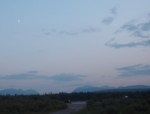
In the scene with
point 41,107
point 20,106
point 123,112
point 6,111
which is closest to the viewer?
point 123,112

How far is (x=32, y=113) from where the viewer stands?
166 ft

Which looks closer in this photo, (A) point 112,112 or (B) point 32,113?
(A) point 112,112

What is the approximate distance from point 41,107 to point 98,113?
1991cm

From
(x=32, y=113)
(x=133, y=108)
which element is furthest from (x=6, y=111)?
(x=133, y=108)

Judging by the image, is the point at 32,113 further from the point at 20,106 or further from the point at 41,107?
the point at 41,107

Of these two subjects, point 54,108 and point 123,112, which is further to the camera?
point 54,108

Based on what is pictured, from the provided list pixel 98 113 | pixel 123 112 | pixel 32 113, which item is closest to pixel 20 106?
pixel 32 113

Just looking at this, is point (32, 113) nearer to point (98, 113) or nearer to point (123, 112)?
point (98, 113)

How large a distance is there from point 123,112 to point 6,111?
16.4 m

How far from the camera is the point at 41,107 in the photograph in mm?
60875

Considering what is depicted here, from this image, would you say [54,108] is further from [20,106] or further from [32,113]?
[32,113]

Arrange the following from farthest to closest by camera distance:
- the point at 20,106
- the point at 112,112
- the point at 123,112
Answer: the point at 20,106
the point at 112,112
the point at 123,112

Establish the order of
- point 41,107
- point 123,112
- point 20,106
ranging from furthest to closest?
point 41,107, point 20,106, point 123,112

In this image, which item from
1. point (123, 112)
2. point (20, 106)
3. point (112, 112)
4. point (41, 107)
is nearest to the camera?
point (123, 112)
